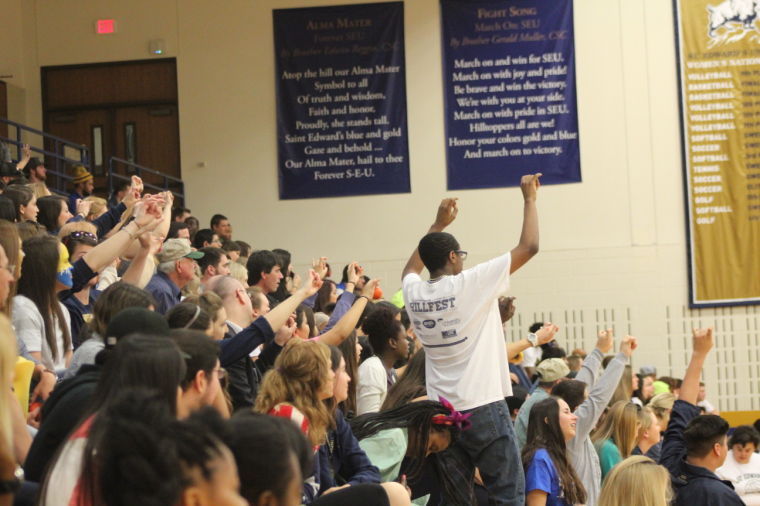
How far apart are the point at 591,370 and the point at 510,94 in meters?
8.09

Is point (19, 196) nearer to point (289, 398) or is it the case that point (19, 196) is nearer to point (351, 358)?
point (351, 358)

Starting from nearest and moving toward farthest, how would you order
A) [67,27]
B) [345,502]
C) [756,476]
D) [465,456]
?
[345,502], [465,456], [756,476], [67,27]

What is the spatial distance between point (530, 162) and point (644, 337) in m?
2.63

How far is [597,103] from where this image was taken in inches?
552

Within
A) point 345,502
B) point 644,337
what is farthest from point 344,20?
point 345,502

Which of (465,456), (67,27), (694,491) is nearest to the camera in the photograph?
(465,456)

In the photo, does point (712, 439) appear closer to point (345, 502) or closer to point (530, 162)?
point (345, 502)

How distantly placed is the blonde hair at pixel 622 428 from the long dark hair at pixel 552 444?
115 centimetres

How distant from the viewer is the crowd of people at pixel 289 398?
2.60m

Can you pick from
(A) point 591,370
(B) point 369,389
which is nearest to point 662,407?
(A) point 591,370

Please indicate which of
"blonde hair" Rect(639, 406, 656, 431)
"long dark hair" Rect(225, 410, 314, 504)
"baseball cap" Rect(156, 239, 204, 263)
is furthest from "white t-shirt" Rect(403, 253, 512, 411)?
"long dark hair" Rect(225, 410, 314, 504)

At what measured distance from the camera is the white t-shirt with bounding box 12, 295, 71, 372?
458 cm

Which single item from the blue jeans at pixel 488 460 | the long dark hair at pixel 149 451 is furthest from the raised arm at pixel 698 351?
the long dark hair at pixel 149 451

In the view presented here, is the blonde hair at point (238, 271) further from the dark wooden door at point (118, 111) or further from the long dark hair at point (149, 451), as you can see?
the dark wooden door at point (118, 111)
